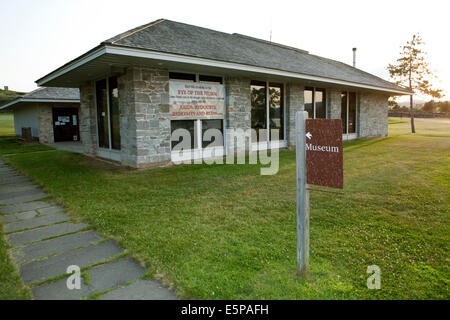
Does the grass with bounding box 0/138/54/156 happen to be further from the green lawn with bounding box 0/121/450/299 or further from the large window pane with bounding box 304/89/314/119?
the large window pane with bounding box 304/89/314/119

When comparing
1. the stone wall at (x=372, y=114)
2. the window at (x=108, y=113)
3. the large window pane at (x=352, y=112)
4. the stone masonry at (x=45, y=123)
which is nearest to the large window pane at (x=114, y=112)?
the window at (x=108, y=113)

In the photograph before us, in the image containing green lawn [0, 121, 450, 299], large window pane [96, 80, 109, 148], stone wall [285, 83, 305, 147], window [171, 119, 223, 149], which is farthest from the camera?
stone wall [285, 83, 305, 147]

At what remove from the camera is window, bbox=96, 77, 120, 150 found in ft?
30.1

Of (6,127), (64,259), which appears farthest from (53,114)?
(6,127)

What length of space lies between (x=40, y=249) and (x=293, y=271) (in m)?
2.86

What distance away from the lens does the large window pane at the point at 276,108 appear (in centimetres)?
1169

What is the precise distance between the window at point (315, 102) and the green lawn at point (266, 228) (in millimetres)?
6387

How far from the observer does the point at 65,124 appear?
1912 centimetres

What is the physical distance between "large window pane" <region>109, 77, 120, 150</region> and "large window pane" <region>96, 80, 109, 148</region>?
40 cm

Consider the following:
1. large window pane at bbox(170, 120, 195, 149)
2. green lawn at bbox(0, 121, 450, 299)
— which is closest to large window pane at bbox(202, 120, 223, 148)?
large window pane at bbox(170, 120, 195, 149)

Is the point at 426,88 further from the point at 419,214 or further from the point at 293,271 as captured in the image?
the point at 293,271

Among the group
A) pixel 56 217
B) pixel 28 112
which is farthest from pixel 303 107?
pixel 28 112

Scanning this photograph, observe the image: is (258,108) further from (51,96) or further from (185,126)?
(51,96)

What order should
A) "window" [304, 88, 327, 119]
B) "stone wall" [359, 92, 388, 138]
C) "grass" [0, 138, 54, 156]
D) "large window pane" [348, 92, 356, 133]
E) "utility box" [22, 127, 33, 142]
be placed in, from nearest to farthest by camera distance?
"window" [304, 88, 327, 119]
"grass" [0, 138, 54, 156]
"large window pane" [348, 92, 356, 133]
"stone wall" [359, 92, 388, 138]
"utility box" [22, 127, 33, 142]
